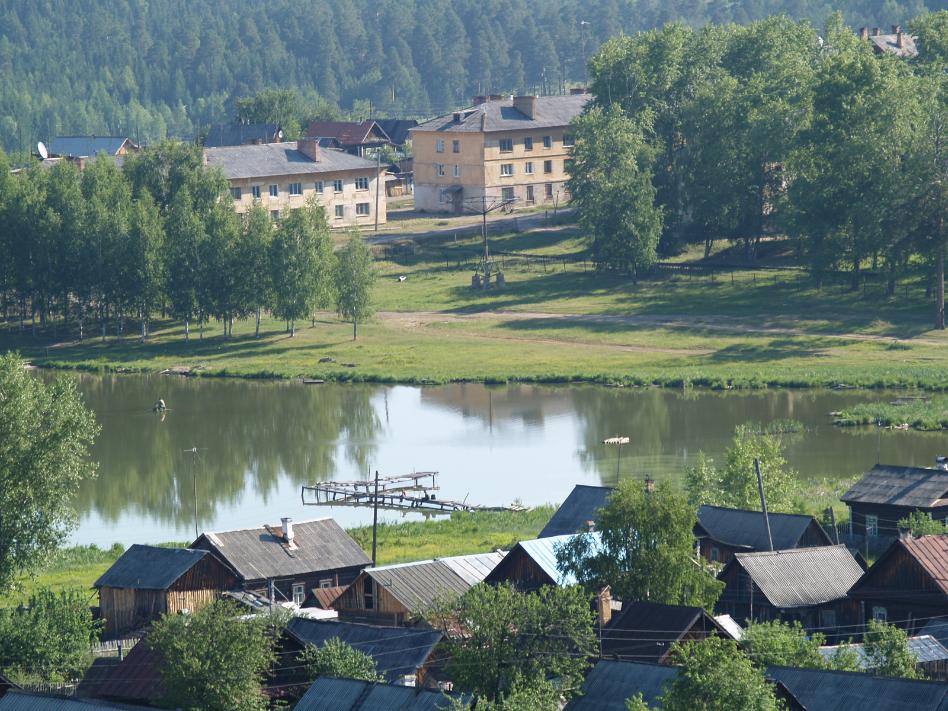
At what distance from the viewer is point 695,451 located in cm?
5809

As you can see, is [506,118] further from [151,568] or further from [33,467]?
[151,568]

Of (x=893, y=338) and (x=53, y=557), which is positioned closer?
(x=53, y=557)

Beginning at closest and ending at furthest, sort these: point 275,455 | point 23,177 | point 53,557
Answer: point 53,557
point 275,455
point 23,177

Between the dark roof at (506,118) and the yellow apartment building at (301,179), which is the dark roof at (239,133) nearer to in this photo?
the yellow apartment building at (301,179)

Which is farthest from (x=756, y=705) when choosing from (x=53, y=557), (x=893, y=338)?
(x=893, y=338)

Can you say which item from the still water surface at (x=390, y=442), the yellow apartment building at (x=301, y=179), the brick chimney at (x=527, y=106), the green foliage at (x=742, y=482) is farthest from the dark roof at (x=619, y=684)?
the brick chimney at (x=527, y=106)

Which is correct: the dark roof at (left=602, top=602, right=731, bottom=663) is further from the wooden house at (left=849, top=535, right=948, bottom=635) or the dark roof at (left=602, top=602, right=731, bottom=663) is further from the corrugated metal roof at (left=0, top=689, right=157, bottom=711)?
the corrugated metal roof at (left=0, top=689, right=157, bottom=711)

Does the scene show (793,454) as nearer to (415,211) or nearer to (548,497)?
A: (548,497)

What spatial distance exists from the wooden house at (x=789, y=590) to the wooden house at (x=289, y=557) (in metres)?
8.42

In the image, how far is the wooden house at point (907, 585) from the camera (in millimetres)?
36969

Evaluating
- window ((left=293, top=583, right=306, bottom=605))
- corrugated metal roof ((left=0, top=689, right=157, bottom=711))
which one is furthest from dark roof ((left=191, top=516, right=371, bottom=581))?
corrugated metal roof ((left=0, top=689, right=157, bottom=711))

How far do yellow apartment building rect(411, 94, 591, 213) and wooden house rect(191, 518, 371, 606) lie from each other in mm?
61187

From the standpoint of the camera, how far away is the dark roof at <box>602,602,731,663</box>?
3262cm

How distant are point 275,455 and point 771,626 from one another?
30260 millimetres
